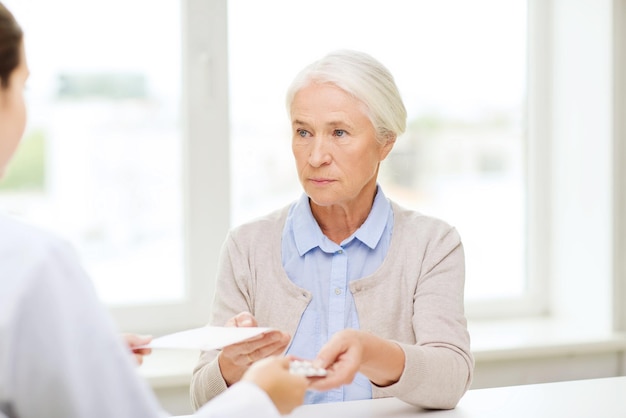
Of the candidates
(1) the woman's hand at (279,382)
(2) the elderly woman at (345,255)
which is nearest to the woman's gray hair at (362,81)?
(2) the elderly woman at (345,255)

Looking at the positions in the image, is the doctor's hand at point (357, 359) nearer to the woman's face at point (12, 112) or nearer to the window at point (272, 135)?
the woman's face at point (12, 112)

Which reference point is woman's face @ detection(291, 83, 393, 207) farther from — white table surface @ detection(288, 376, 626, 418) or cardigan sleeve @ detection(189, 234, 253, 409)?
white table surface @ detection(288, 376, 626, 418)

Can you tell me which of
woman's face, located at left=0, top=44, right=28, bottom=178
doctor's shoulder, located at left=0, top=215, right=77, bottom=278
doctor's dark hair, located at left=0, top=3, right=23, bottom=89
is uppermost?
doctor's dark hair, located at left=0, top=3, right=23, bottom=89

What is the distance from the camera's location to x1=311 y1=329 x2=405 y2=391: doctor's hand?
5.00 feet

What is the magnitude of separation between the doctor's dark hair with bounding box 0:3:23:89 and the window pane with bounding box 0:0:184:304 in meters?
1.91

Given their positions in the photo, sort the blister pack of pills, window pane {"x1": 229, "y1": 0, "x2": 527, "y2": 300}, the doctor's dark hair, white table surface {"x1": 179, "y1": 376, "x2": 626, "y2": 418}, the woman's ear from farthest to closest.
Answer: window pane {"x1": 229, "y1": 0, "x2": 527, "y2": 300}
the woman's ear
white table surface {"x1": 179, "y1": 376, "x2": 626, "y2": 418}
the blister pack of pills
the doctor's dark hair

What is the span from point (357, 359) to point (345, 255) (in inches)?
18.5

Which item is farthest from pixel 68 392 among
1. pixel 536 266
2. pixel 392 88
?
pixel 536 266

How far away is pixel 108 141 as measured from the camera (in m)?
2.95

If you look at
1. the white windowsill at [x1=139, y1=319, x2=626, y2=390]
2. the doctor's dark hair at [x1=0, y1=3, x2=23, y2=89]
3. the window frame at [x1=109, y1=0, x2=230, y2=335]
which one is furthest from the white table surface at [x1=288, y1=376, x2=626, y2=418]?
the window frame at [x1=109, y1=0, x2=230, y2=335]

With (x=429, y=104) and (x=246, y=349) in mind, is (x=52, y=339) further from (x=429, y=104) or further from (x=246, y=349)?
(x=429, y=104)

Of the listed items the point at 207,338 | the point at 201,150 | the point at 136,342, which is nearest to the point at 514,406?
the point at 207,338

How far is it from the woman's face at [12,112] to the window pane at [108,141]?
1883 mm

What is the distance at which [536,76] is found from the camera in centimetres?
338
